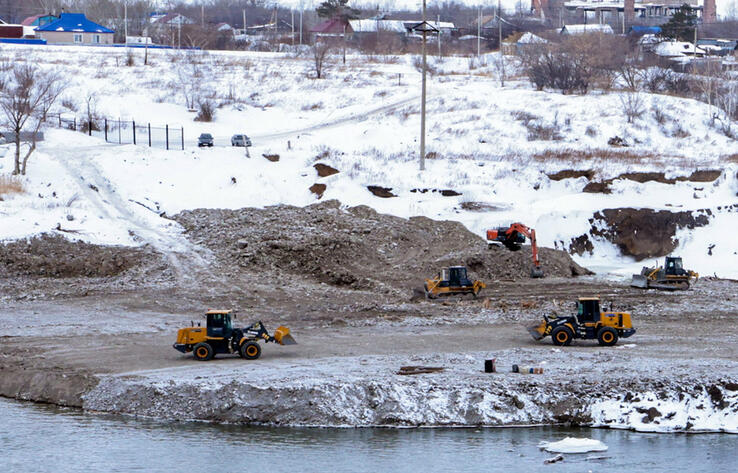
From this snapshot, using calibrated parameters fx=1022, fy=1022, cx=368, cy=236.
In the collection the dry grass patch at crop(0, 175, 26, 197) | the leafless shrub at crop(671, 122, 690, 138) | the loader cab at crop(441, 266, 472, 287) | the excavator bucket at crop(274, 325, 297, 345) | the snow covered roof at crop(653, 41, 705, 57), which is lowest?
the excavator bucket at crop(274, 325, 297, 345)

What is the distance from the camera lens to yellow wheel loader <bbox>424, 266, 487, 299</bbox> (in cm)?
3888

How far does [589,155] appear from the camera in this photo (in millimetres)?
61312

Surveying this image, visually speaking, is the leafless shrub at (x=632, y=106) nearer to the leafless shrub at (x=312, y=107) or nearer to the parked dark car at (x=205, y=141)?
the leafless shrub at (x=312, y=107)

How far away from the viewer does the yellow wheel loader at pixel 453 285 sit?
3888 centimetres

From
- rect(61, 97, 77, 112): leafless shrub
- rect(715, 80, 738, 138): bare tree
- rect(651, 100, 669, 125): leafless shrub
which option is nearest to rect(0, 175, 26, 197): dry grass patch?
rect(61, 97, 77, 112): leafless shrub

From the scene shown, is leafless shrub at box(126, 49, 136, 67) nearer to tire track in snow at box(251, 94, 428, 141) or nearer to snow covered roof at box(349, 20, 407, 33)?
tire track in snow at box(251, 94, 428, 141)

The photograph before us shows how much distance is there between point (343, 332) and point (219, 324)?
5504 millimetres

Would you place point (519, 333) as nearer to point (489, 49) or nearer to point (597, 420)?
point (597, 420)

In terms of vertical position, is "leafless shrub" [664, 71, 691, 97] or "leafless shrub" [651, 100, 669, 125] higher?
"leafless shrub" [664, 71, 691, 97]

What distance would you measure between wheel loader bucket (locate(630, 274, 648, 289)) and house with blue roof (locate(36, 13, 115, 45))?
283ft

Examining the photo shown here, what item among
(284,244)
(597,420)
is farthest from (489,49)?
(597,420)

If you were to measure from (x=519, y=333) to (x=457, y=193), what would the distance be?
19.2 meters

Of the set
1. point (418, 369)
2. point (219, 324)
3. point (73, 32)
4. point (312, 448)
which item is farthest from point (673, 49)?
point (312, 448)

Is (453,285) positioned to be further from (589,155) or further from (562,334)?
(589,155)
